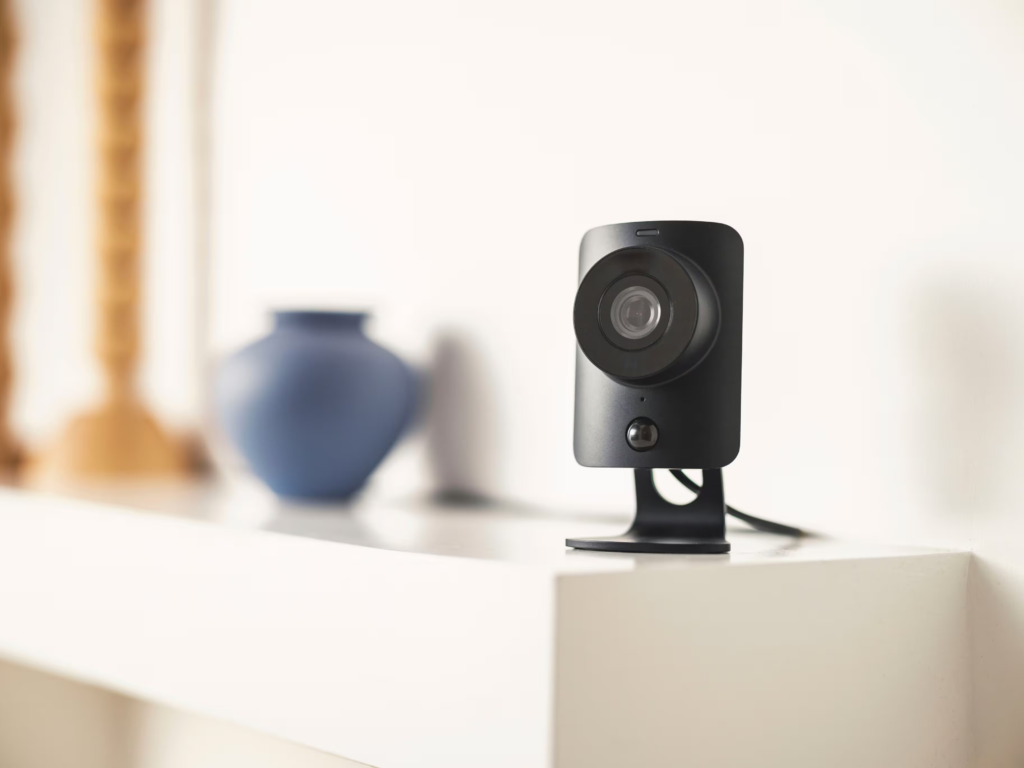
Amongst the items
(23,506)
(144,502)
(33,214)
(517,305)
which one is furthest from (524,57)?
(33,214)

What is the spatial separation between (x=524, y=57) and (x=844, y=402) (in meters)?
0.59

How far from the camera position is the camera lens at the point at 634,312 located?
90cm

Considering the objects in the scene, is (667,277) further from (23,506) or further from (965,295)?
(23,506)

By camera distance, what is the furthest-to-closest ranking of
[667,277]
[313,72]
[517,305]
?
[313,72]
[517,305]
[667,277]

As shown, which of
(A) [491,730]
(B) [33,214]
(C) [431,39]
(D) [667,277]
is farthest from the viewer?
(B) [33,214]

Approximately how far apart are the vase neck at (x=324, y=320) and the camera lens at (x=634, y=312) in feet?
1.85

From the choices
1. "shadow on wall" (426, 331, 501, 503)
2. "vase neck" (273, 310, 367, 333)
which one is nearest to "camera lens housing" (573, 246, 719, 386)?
"shadow on wall" (426, 331, 501, 503)

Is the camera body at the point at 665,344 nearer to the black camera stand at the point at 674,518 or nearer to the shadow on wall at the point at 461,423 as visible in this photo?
the black camera stand at the point at 674,518

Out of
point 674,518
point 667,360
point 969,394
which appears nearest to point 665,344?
point 667,360

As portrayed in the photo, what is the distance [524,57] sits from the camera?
1325 millimetres

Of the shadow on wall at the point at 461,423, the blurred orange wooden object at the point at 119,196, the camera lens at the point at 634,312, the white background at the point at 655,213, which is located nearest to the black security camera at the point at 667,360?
the camera lens at the point at 634,312

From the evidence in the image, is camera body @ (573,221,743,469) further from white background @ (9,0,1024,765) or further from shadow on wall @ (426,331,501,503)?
shadow on wall @ (426,331,501,503)

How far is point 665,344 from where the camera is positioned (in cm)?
89

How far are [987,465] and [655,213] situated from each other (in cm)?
43
